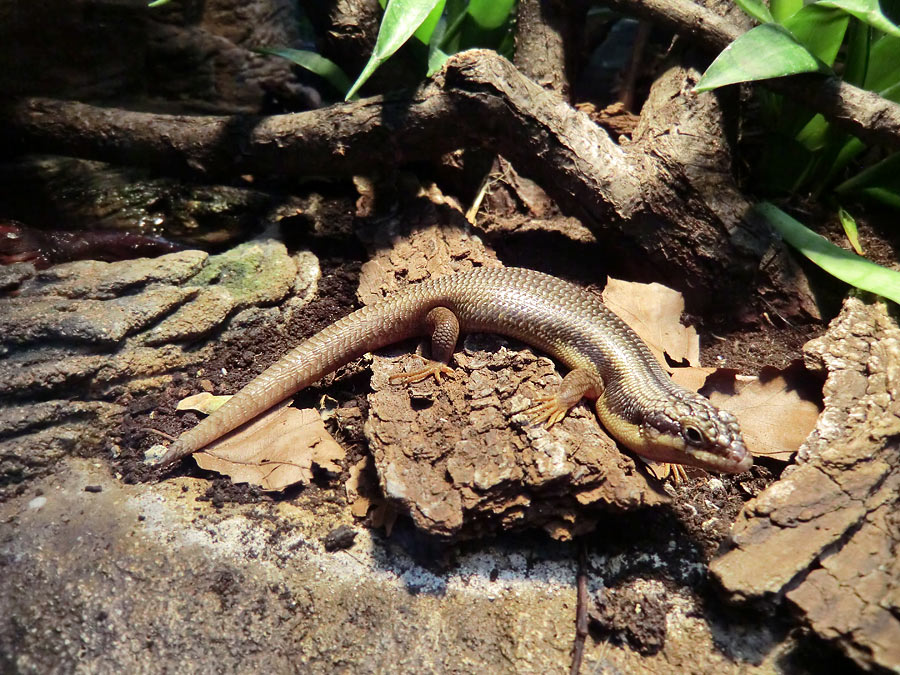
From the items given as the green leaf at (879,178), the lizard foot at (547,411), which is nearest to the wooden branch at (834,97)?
the green leaf at (879,178)

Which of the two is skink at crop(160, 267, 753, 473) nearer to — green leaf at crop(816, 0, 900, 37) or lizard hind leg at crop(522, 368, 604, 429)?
lizard hind leg at crop(522, 368, 604, 429)

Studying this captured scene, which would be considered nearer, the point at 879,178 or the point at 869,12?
the point at 869,12

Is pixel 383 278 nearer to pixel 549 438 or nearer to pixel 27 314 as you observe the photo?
pixel 549 438

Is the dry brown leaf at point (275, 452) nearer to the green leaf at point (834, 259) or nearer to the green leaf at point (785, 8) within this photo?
the green leaf at point (834, 259)

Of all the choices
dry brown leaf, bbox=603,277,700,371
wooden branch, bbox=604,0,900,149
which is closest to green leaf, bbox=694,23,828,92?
wooden branch, bbox=604,0,900,149

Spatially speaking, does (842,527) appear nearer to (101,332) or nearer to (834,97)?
(834,97)

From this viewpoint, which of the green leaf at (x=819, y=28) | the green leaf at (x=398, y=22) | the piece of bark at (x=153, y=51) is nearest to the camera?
the green leaf at (x=398, y=22)

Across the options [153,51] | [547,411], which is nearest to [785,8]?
[547,411]
